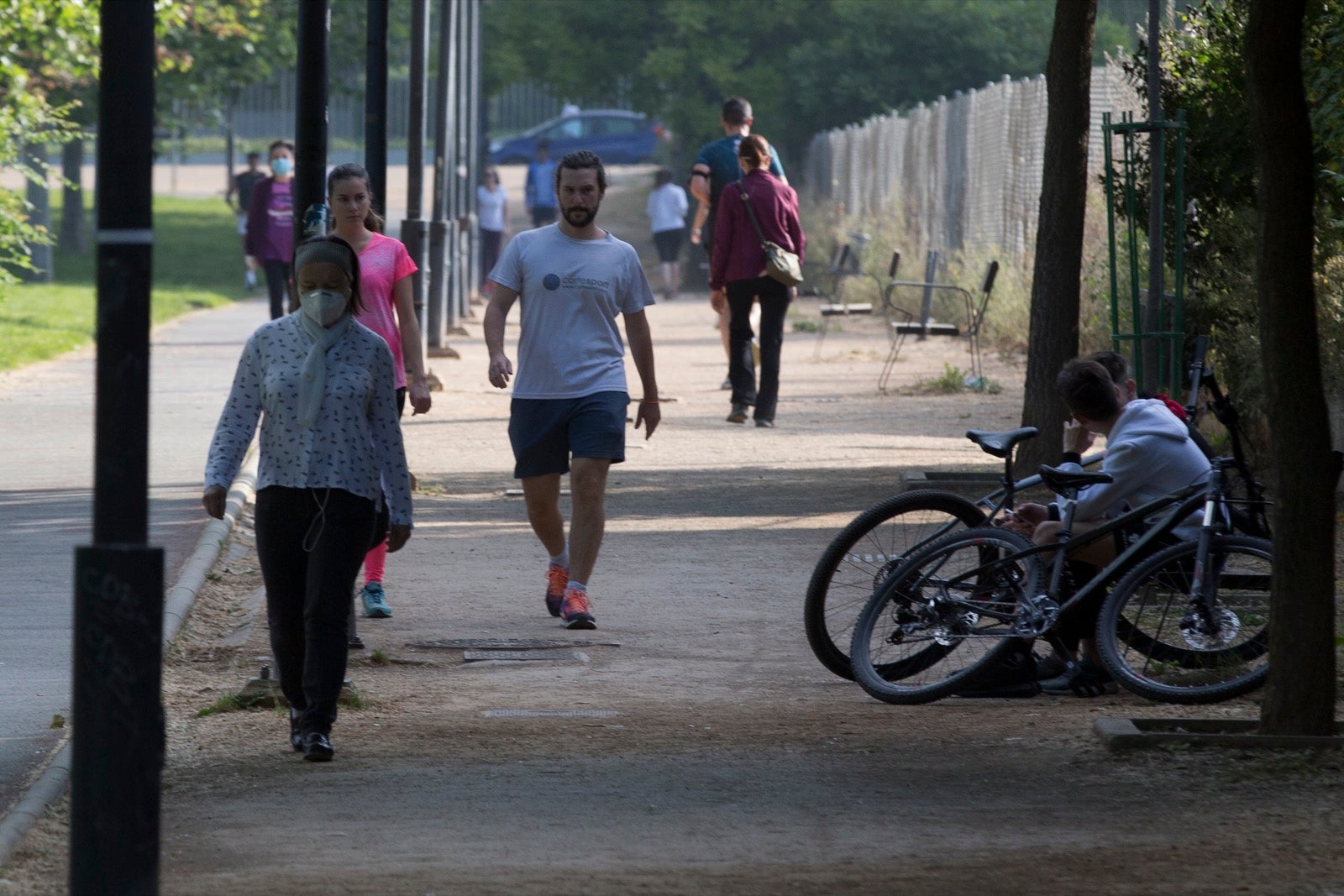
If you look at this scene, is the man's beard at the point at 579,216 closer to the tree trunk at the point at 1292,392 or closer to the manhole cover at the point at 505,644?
the manhole cover at the point at 505,644

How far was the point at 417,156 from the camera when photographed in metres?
17.8

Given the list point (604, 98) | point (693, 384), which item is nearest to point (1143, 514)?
point (693, 384)

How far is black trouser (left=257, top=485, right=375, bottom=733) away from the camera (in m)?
6.07

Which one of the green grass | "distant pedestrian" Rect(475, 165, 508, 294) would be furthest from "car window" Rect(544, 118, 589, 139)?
"distant pedestrian" Rect(475, 165, 508, 294)

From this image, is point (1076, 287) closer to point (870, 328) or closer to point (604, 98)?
point (870, 328)

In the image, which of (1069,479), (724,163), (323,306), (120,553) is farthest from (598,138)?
(120,553)

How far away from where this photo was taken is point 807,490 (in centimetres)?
1209

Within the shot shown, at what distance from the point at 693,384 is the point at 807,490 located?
6.84 metres

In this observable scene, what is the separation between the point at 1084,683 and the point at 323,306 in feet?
9.37

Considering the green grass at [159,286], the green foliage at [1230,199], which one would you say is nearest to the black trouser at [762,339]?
the green foliage at [1230,199]

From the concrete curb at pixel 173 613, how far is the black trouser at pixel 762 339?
3.41m

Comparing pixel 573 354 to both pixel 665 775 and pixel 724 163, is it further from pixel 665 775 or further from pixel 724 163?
pixel 724 163

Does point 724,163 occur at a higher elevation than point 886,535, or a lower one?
higher

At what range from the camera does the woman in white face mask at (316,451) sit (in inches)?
238
